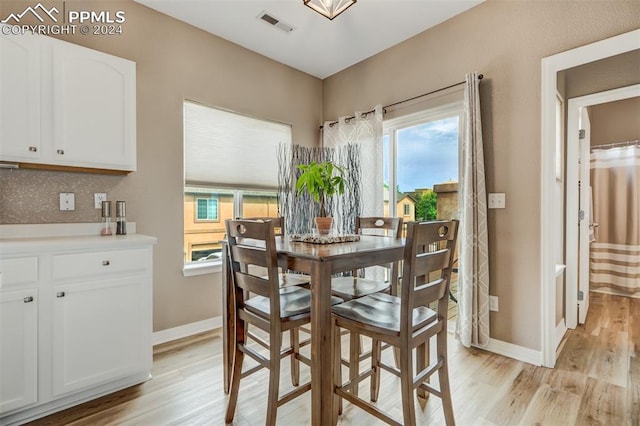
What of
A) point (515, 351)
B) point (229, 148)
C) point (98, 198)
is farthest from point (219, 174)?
point (515, 351)

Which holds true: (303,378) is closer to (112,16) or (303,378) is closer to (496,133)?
(496,133)

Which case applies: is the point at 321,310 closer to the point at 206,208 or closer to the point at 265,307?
the point at 265,307

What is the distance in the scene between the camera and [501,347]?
240 centimetres

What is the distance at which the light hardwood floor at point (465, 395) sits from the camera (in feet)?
5.41

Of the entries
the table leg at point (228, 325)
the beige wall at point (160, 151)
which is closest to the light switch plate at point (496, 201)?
the table leg at point (228, 325)

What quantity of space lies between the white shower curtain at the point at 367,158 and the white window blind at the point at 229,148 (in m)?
0.76

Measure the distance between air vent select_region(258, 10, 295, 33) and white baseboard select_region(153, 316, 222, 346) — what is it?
2.76m

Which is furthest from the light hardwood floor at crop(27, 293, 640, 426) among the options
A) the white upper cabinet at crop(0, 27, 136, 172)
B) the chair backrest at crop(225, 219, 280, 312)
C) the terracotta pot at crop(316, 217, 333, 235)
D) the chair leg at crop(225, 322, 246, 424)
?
the white upper cabinet at crop(0, 27, 136, 172)

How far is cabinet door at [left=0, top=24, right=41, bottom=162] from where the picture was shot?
5.84 feet

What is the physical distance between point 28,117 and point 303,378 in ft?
7.64

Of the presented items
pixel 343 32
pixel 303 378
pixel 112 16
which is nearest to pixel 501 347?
pixel 303 378

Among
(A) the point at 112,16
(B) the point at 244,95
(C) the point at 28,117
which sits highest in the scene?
(A) the point at 112,16

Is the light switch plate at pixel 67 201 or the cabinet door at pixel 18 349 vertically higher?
the light switch plate at pixel 67 201

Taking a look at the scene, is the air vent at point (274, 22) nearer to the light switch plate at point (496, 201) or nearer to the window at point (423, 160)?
the window at point (423, 160)
